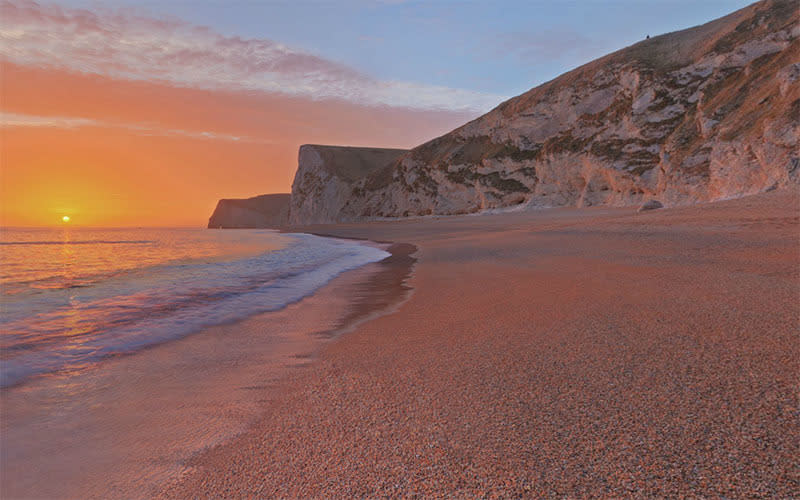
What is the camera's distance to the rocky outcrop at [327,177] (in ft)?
263

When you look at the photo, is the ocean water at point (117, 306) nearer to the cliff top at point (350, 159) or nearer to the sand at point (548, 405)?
the sand at point (548, 405)

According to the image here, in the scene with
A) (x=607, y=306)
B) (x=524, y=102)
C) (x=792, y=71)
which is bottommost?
(x=607, y=306)

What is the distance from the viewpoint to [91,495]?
1.86 m

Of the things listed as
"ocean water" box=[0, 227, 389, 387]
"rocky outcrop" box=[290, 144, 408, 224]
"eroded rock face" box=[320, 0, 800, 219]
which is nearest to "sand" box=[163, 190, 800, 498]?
"ocean water" box=[0, 227, 389, 387]

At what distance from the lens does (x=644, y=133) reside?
1262 inches

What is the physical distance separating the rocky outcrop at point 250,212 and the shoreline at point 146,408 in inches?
6488

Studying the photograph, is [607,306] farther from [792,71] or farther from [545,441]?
[792,71]

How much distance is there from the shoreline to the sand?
8.2 inches

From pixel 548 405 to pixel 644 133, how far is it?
3722cm

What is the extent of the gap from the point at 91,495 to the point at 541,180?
42.4 m

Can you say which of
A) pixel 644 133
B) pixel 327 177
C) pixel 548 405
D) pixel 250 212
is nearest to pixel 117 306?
pixel 548 405

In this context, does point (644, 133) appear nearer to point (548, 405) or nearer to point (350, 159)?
point (548, 405)

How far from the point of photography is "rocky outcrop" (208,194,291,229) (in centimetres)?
16838

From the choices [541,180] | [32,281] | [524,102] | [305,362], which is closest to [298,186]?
[524,102]
